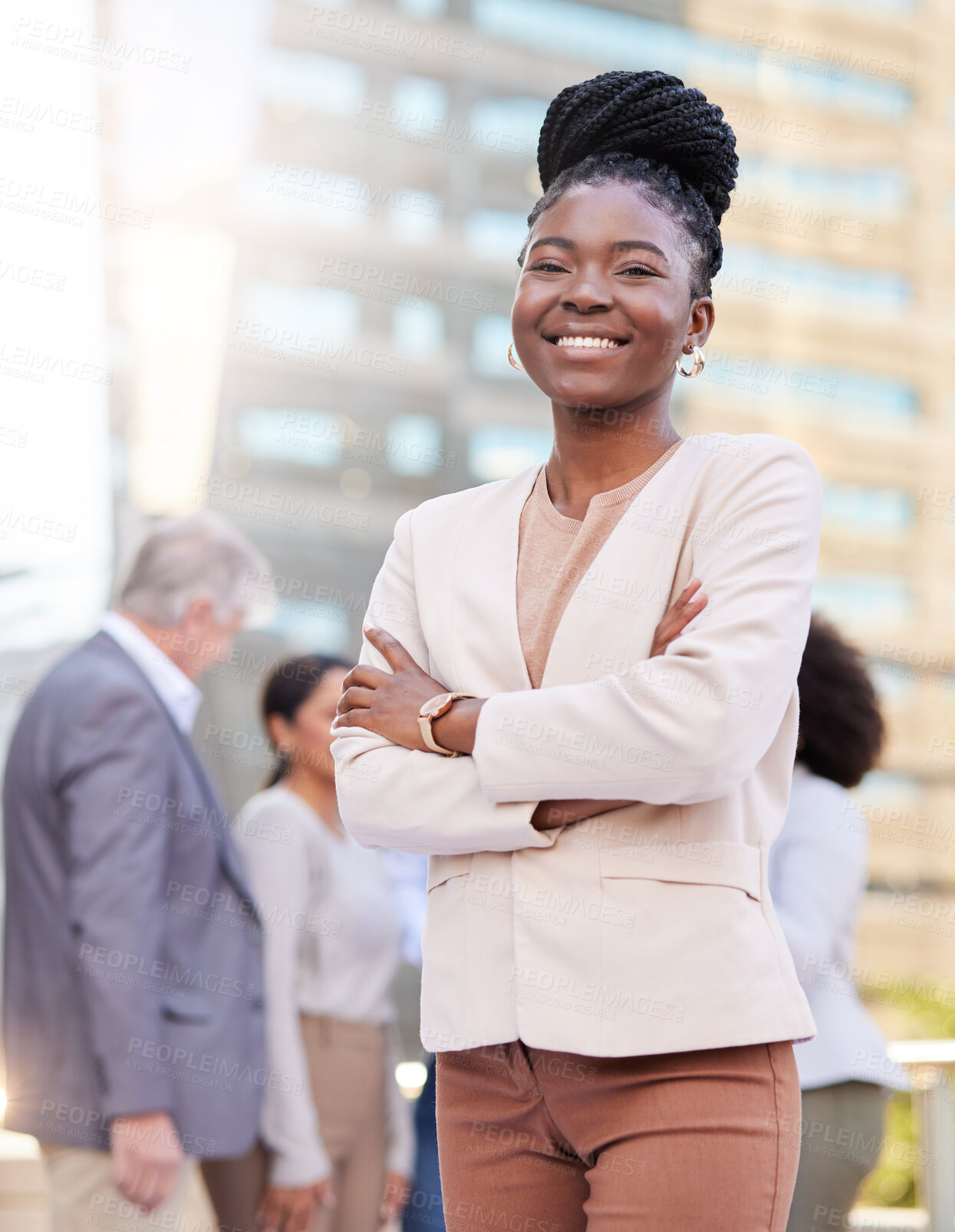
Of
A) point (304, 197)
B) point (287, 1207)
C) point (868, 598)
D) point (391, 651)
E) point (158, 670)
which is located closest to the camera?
point (391, 651)

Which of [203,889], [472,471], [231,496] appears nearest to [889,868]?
[472,471]

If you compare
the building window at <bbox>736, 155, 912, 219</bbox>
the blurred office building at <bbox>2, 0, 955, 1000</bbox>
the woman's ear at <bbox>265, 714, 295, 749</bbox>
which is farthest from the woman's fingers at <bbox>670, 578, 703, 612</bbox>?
the building window at <bbox>736, 155, 912, 219</bbox>

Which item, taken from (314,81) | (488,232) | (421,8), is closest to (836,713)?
(488,232)

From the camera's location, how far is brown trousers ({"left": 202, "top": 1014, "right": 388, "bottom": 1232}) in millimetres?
2689

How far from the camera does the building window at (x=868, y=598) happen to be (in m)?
7.42

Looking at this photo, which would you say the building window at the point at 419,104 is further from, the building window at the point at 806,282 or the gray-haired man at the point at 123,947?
the gray-haired man at the point at 123,947

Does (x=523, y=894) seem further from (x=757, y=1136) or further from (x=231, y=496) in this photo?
(x=231, y=496)

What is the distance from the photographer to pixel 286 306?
5.27 m

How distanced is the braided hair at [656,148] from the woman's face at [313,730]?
1.90m

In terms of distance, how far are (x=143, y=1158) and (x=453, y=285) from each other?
4364 millimetres

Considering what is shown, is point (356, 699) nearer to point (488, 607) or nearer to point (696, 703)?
point (488, 607)

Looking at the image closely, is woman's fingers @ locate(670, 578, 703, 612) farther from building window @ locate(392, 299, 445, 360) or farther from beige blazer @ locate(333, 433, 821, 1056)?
building window @ locate(392, 299, 445, 360)

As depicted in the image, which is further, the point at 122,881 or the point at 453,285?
the point at 453,285

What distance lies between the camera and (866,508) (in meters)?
7.52
